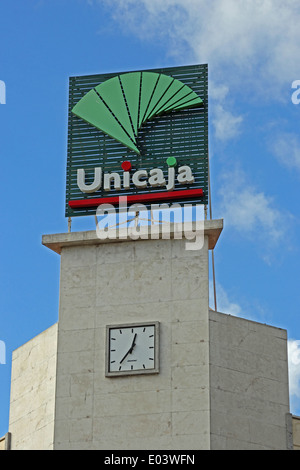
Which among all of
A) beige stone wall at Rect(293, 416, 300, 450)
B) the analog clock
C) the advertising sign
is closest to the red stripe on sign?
the advertising sign

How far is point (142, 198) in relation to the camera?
48.4 meters

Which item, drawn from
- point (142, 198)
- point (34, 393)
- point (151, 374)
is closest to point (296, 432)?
point (151, 374)

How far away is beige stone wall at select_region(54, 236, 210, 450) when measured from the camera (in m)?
45.2

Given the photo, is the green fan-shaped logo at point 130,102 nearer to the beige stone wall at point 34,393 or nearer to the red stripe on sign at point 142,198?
the red stripe on sign at point 142,198

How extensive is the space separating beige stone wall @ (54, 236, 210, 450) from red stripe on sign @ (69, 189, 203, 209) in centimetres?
161

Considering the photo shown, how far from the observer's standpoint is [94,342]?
46750 mm

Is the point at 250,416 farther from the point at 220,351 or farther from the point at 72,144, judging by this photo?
the point at 72,144

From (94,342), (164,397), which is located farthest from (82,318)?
(164,397)

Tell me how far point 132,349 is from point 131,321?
3.20 feet

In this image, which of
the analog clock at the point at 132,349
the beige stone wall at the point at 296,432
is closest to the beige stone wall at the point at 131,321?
the analog clock at the point at 132,349

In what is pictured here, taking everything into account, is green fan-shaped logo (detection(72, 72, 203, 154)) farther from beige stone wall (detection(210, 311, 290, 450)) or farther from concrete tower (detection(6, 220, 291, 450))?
beige stone wall (detection(210, 311, 290, 450))

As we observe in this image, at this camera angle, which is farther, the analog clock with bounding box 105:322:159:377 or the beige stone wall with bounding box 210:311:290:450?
the analog clock with bounding box 105:322:159:377

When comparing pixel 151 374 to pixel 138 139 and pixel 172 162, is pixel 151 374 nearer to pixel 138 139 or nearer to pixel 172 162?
pixel 172 162
